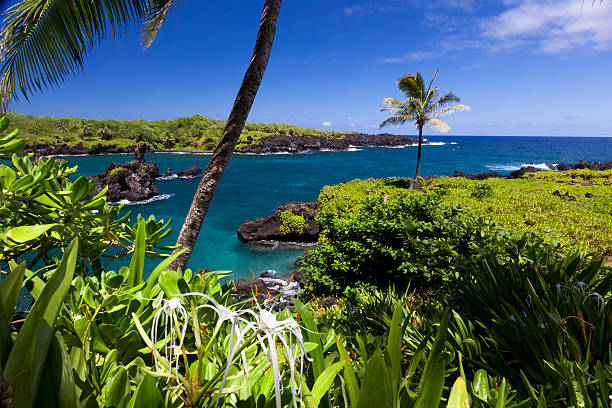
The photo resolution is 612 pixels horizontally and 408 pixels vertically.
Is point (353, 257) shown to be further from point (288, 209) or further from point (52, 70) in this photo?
point (288, 209)

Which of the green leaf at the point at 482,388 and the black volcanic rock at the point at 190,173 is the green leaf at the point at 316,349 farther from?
the black volcanic rock at the point at 190,173

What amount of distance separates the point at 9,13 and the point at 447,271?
611 centimetres

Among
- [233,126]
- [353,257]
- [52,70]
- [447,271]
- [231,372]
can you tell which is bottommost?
[353,257]

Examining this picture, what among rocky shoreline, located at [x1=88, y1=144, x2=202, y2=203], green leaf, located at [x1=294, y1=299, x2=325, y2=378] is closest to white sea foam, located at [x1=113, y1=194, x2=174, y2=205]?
rocky shoreline, located at [x1=88, y1=144, x2=202, y2=203]

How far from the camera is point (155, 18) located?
4.59m

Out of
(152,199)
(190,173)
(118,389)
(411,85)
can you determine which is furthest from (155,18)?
(190,173)

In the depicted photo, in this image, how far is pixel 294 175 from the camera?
40.2 meters

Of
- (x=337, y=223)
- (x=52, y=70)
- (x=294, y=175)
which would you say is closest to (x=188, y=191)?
(x=294, y=175)

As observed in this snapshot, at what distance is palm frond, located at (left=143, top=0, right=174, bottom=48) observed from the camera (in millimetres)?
4107

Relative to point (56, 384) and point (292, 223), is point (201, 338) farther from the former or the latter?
point (292, 223)

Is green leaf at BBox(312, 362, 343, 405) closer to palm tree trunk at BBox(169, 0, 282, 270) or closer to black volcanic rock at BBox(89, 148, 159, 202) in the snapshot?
palm tree trunk at BBox(169, 0, 282, 270)

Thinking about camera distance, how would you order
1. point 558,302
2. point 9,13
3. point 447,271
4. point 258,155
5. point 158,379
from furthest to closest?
1. point 258,155
2. point 447,271
3. point 9,13
4. point 558,302
5. point 158,379

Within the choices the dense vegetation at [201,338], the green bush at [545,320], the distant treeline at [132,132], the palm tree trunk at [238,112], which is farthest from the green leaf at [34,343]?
the distant treeline at [132,132]

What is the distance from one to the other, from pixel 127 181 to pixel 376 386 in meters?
28.9
